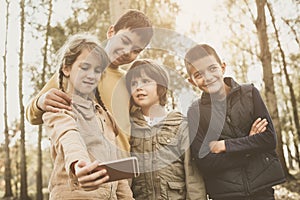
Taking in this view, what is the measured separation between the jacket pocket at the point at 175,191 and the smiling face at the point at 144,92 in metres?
0.44

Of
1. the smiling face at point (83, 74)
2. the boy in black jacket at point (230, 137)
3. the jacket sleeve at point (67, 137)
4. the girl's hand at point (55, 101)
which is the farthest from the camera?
the boy in black jacket at point (230, 137)

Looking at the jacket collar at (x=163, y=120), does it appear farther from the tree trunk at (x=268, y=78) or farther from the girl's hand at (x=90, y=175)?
the tree trunk at (x=268, y=78)

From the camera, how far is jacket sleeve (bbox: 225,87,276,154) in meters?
2.30

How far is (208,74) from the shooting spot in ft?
7.98

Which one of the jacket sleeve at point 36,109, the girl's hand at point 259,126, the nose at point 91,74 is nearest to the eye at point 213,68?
the girl's hand at point 259,126

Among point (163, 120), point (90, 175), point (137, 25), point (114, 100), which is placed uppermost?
point (137, 25)

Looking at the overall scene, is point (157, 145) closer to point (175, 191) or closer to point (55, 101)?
point (175, 191)

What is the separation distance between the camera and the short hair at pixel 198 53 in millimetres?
2510

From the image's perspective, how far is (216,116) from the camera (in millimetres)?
2418

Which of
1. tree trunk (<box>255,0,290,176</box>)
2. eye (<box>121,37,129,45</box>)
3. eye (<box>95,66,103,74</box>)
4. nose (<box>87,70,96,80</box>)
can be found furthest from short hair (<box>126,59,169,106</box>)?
tree trunk (<box>255,0,290,176</box>)

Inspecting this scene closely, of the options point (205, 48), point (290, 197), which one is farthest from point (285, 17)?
point (205, 48)

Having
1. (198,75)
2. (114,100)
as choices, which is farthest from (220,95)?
(114,100)

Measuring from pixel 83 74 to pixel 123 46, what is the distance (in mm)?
525

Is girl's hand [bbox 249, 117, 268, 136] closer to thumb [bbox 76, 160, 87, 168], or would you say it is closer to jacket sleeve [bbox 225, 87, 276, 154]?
jacket sleeve [bbox 225, 87, 276, 154]
